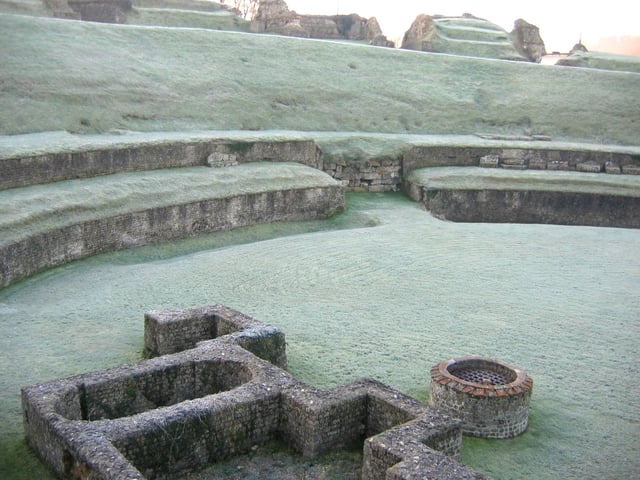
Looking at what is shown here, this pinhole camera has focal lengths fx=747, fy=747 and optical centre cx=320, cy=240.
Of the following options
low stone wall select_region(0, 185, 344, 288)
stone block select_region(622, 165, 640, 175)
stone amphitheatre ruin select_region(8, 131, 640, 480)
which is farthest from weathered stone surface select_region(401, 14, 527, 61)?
stone amphitheatre ruin select_region(8, 131, 640, 480)

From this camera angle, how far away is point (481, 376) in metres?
7.61

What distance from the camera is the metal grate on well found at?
7492 mm

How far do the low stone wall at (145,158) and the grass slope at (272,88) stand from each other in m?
2.16

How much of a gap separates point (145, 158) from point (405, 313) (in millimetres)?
7641

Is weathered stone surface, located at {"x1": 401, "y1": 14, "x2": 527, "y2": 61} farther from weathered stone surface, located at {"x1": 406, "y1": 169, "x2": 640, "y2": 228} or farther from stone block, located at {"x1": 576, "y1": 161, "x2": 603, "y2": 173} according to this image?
weathered stone surface, located at {"x1": 406, "y1": 169, "x2": 640, "y2": 228}

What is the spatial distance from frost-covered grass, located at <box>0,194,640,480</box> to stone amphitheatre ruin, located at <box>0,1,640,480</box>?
1.54 feet

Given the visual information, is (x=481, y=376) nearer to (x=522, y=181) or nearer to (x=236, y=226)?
(x=236, y=226)

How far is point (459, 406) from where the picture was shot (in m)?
7.00

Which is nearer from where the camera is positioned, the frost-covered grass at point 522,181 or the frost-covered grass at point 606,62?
the frost-covered grass at point 522,181

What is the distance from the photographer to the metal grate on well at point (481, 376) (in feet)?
24.6

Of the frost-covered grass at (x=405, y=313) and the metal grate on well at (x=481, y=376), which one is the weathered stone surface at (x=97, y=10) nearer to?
the frost-covered grass at (x=405, y=313)

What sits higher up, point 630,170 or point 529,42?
point 529,42

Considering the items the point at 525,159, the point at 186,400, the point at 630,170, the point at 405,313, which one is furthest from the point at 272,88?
the point at 186,400

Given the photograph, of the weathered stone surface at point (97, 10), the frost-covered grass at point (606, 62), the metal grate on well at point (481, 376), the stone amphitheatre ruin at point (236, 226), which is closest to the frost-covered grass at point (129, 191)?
the stone amphitheatre ruin at point (236, 226)
